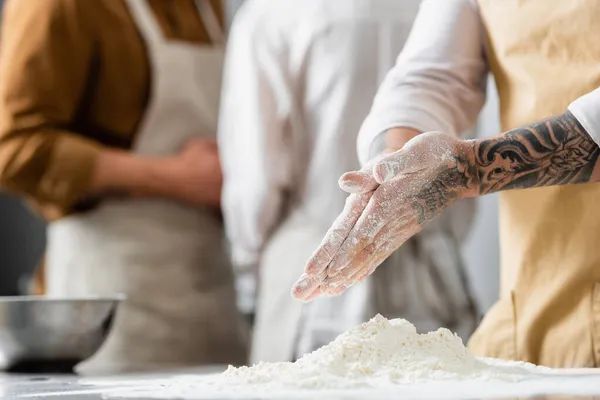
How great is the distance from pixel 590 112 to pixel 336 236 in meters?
0.30

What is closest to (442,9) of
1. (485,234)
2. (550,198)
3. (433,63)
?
(433,63)

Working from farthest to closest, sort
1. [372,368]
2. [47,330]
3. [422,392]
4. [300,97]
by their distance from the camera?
[300,97] → [47,330] → [372,368] → [422,392]

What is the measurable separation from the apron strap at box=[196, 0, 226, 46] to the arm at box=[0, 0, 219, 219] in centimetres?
31

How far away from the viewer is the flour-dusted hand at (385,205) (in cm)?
95

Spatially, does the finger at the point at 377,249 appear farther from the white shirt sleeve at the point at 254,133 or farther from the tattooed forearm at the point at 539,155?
the white shirt sleeve at the point at 254,133

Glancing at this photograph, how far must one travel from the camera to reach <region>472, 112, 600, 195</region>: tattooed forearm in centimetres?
101

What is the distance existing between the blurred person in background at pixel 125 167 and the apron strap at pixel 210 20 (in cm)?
7

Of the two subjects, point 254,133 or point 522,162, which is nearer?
point 522,162

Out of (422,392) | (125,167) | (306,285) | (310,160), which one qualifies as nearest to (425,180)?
(306,285)

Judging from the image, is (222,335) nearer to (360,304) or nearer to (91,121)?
(360,304)

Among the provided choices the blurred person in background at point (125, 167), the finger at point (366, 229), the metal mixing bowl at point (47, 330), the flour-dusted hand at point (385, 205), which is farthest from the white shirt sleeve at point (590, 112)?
the blurred person in background at point (125, 167)

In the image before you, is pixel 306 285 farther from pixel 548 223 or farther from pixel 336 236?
pixel 548 223

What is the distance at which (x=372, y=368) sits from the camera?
857 mm

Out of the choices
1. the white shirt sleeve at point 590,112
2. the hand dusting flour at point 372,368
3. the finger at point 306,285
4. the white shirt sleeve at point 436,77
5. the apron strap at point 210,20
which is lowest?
the hand dusting flour at point 372,368
